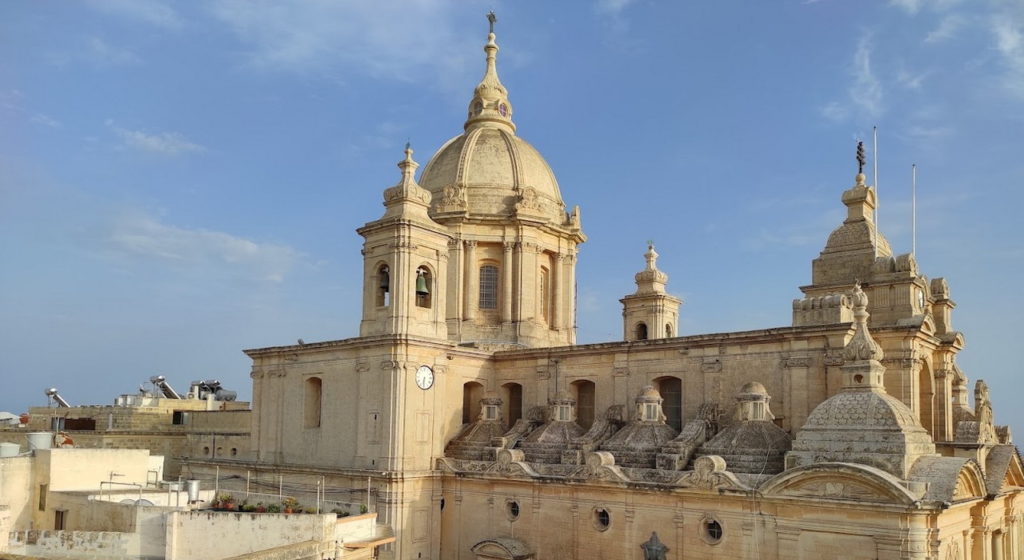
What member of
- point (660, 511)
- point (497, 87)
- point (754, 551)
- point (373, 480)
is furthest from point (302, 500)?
point (497, 87)

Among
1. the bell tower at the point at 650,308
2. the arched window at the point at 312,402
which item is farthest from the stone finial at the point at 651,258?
the arched window at the point at 312,402

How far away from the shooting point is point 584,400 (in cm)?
3806

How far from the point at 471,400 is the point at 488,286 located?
5735 mm

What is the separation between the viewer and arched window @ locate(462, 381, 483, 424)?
130ft

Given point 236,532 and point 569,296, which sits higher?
point 569,296

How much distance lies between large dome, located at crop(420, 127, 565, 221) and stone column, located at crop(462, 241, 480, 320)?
83.7 inches

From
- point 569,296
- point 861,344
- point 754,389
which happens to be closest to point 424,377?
point 569,296

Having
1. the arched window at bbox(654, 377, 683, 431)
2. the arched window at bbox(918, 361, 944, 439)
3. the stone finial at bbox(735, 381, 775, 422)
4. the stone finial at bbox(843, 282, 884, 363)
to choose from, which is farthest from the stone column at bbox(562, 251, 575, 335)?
the stone finial at bbox(843, 282, 884, 363)

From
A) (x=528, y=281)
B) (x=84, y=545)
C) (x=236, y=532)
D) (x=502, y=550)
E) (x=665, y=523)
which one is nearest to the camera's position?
(x=84, y=545)

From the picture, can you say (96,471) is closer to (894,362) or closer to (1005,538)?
(894,362)

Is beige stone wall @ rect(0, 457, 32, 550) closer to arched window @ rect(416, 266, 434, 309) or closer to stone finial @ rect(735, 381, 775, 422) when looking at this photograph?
arched window @ rect(416, 266, 434, 309)

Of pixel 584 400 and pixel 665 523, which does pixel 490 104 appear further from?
pixel 665 523

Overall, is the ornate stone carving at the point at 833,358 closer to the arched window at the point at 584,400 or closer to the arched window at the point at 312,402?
the arched window at the point at 584,400

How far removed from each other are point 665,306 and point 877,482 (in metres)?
20.8
